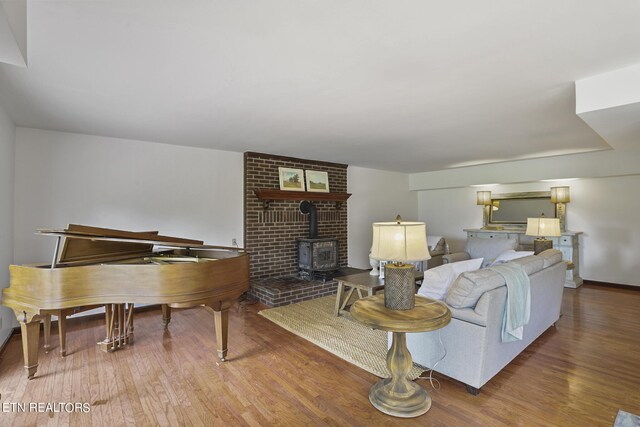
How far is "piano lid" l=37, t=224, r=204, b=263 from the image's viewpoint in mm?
2285

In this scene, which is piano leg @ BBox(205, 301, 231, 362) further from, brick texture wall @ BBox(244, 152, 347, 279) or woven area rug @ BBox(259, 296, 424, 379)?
brick texture wall @ BBox(244, 152, 347, 279)

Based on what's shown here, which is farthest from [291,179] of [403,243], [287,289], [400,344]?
[400,344]

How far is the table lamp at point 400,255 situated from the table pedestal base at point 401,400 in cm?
59

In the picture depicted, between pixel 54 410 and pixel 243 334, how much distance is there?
157 cm

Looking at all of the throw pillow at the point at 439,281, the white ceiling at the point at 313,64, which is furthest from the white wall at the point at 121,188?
the throw pillow at the point at 439,281

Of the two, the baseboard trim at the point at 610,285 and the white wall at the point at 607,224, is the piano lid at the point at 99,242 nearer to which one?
the white wall at the point at 607,224

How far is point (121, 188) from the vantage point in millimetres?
3980

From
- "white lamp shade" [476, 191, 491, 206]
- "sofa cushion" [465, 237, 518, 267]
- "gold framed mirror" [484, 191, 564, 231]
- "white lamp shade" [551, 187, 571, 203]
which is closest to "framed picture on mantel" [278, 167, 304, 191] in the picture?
→ "sofa cushion" [465, 237, 518, 267]

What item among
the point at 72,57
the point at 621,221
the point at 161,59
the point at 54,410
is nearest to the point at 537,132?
the point at 621,221

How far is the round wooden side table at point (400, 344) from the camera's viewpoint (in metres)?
1.83

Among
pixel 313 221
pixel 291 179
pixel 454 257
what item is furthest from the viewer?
pixel 313 221

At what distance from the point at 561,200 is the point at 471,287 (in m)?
4.62

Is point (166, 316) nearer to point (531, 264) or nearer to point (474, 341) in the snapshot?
point (474, 341)

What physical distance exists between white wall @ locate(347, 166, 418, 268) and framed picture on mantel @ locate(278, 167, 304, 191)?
126 cm
